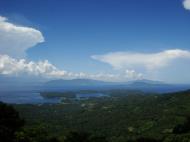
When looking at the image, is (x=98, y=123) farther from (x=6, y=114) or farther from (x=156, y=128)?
(x=6, y=114)

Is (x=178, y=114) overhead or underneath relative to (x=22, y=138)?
underneath

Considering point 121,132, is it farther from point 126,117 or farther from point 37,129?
point 37,129

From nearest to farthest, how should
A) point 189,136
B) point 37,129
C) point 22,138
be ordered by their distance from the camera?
point 22,138 < point 37,129 < point 189,136

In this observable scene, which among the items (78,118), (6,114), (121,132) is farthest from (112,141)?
(6,114)

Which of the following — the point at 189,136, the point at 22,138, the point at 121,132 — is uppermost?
the point at 22,138

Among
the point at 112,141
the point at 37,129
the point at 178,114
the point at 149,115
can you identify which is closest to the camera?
the point at 37,129

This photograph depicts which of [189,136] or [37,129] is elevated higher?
[37,129]

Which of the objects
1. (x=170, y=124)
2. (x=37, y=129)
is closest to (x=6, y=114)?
(x=37, y=129)

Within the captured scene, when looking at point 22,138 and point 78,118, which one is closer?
point 22,138

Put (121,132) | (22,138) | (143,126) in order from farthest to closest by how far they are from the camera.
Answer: (143,126)
(121,132)
(22,138)
